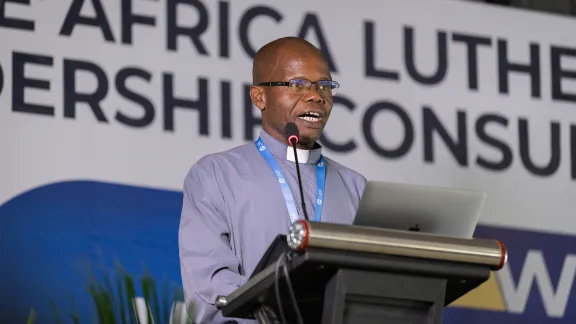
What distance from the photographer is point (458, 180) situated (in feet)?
21.0

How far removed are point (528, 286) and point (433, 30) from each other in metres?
1.34

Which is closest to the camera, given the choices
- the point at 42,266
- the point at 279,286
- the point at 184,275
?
the point at 279,286

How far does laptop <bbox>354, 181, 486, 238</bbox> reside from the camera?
3246mm

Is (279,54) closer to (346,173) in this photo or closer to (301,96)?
(301,96)

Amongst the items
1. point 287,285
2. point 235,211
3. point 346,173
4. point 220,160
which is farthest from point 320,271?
point 346,173

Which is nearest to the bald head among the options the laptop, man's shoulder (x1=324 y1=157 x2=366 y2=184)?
man's shoulder (x1=324 y1=157 x2=366 y2=184)

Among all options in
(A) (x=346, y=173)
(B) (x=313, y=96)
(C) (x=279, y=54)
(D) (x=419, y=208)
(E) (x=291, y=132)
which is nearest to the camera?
(D) (x=419, y=208)

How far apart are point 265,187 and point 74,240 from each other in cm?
177

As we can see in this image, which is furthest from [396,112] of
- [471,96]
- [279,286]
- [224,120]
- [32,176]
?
[279,286]

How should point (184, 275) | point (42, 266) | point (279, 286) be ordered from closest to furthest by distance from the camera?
point (279, 286), point (184, 275), point (42, 266)

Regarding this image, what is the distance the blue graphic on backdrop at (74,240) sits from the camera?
210 inches

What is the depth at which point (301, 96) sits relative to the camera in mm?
4027

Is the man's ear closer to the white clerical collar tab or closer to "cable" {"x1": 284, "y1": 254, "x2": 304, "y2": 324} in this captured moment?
the white clerical collar tab

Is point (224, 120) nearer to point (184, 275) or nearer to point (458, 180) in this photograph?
point (458, 180)
